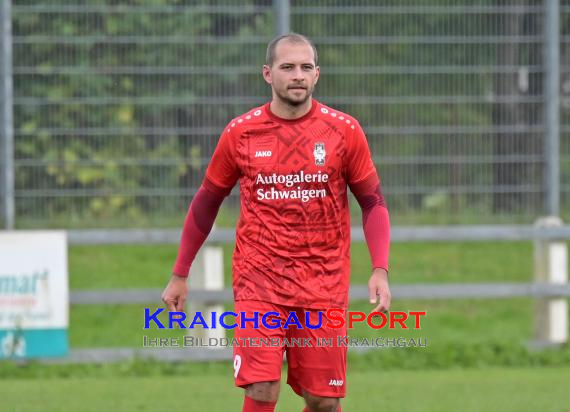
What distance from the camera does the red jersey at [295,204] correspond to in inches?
235

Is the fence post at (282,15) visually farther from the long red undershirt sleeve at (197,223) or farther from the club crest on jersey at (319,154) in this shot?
the club crest on jersey at (319,154)

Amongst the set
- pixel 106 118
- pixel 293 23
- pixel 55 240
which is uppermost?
pixel 293 23

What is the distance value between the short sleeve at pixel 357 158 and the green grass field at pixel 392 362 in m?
2.75

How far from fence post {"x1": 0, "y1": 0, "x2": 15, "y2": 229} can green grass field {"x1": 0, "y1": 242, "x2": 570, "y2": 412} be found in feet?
4.94

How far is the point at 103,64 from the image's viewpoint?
1112 centimetres

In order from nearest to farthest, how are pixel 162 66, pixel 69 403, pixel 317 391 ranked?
pixel 317 391 → pixel 69 403 → pixel 162 66

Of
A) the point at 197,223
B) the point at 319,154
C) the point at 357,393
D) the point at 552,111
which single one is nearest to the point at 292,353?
the point at 197,223

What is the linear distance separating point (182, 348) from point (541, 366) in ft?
9.43

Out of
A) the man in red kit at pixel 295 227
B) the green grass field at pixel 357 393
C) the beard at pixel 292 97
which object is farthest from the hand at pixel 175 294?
the green grass field at pixel 357 393

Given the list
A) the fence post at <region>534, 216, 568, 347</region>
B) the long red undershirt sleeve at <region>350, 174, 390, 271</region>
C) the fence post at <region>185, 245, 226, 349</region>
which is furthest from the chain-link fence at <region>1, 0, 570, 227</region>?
the long red undershirt sleeve at <region>350, 174, 390, 271</region>

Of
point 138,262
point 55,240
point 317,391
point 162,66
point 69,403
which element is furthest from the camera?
point 138,262

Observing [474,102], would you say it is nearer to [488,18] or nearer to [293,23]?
[488,18]

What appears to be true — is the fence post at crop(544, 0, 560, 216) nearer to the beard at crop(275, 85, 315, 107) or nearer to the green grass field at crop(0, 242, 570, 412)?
the green grass field at crop(0, 242, 570, 412)

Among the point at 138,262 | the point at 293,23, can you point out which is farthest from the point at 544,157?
the point at 138,262
